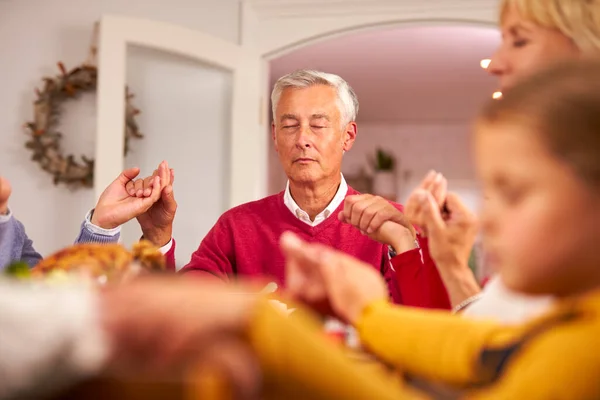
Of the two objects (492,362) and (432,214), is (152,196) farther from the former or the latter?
(492,362)

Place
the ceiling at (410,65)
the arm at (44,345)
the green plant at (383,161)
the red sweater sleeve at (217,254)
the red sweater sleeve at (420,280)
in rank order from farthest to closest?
the green plant at (383,161) < the ceiling at (410,65) < the red sweater sleeve at (217,254) < the red sweater sleeve at (420,280) < the arm at (44,345)

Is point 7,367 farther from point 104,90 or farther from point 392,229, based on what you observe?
point 104,90

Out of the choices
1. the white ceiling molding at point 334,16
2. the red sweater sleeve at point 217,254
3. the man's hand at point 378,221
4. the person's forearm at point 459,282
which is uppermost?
the white ceiling molding at point 334,16

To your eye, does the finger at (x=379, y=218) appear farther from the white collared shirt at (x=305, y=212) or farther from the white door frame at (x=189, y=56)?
the white door frame at (x=189, y=56)

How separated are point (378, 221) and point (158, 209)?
64 centimetres

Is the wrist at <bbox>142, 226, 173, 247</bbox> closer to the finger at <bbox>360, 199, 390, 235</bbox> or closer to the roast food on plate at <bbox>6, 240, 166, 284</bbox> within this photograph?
the finger at <bbox>360, 199, 390, 235</bbox>

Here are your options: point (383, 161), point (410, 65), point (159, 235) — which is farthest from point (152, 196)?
point (383, 161)

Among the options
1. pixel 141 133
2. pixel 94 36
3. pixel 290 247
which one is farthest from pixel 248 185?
pixel 290 247

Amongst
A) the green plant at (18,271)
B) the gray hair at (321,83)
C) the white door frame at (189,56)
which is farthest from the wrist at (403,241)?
the white door frame at (189,56)

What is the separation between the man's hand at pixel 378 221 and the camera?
41.8 inches

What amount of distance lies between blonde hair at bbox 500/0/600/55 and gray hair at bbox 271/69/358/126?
1252 millimetres

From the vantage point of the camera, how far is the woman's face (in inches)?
30.7

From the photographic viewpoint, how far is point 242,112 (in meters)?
3.22

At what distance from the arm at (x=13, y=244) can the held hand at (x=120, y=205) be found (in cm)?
16
